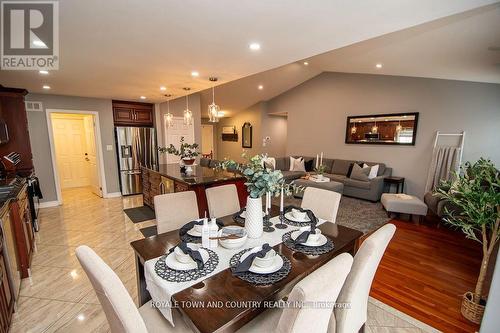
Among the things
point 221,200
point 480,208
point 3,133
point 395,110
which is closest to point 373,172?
point 395,110

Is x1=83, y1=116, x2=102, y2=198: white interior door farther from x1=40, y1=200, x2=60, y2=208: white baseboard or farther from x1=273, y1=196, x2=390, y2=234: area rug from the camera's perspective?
x1=273, y1=196, x2=390, y2=234: area rug

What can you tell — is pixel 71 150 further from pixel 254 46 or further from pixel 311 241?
pixel 311 241

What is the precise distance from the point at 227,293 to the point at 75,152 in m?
7.36

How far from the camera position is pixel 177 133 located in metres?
6.07

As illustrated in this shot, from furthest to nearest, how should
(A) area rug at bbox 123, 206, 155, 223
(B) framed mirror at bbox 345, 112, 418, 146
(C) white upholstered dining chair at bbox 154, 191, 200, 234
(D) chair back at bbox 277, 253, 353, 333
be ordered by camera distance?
1. (B) framed mirror at bbox 345, 112, 418, 146
2. (A) area rug at bbox 123, 206, 155, 223
3. (C) white upholstered dining chair at bbox 154, 191, 200, 234
4. (D) chair back at bbox 277, 253, 353, 333

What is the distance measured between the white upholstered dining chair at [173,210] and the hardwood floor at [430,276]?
1.94m

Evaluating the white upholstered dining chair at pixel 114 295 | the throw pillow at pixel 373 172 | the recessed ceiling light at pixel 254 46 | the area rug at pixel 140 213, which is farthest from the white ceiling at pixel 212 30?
the throw pillow at pixel 373 172

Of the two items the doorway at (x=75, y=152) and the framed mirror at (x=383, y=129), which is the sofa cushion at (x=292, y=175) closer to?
the framed mirror at (x=383, y=129)

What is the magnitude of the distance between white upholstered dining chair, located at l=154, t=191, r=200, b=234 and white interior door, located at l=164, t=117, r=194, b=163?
13.8ft

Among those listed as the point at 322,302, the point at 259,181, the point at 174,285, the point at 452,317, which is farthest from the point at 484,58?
the point at 174,285

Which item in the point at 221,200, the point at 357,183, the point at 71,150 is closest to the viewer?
the point at 221,200

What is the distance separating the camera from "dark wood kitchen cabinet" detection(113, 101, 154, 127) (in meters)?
5.50

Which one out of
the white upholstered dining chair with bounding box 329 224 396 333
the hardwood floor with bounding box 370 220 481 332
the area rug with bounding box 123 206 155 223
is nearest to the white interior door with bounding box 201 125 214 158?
the area rug with bounding box 123 206 155 223

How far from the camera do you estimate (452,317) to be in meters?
1.92
